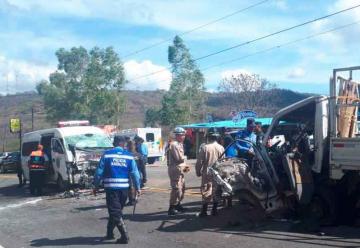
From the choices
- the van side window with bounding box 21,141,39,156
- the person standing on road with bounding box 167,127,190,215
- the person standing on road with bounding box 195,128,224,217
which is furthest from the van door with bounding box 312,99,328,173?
the van side window with bounding box 21,141,39,156

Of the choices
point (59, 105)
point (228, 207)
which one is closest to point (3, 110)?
point (59, 105)

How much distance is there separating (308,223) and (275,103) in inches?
1827

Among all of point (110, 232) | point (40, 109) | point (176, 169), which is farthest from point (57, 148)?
point (40, 109)

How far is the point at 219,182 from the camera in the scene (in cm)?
916

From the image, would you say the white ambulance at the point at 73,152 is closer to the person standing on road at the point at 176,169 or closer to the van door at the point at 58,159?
the van door at the point at 58,159

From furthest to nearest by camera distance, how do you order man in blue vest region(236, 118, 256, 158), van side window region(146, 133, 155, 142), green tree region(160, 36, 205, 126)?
green tree region(160, 36, 205, 126)
van side window region(146, 133, 155, 142)
man in blue vest region(236, 118, 256, 158)

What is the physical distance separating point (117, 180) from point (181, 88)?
139 ft

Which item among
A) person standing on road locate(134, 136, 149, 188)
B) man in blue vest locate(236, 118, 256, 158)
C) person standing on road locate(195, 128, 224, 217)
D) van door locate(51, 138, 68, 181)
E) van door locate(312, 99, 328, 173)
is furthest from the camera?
van door locate(51, 138, 68, 181)

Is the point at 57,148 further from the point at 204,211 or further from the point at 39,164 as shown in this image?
the point at 204,211

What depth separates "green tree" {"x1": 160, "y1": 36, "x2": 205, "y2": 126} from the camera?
1945 inches

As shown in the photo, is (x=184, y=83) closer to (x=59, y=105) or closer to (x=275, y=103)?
(x=275, y=103)

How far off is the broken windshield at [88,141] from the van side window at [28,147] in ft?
9.00

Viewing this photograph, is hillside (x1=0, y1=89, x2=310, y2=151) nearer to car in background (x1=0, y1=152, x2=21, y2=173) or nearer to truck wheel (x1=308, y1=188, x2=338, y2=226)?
car in background (x1=0, y1=152, x2=21, y2=173)

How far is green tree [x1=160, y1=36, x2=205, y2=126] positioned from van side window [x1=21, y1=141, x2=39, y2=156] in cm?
3041
